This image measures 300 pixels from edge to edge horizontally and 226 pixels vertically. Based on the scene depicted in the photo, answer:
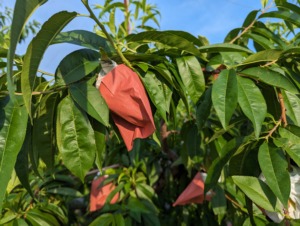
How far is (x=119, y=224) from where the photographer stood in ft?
3.73

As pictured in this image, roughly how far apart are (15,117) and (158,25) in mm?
1247

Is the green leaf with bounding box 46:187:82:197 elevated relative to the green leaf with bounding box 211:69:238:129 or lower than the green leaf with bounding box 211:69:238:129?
lower

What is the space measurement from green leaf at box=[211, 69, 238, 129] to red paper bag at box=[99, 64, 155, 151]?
0.39ft

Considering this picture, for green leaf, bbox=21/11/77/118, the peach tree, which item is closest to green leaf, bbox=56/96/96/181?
the peach tree

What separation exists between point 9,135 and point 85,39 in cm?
23

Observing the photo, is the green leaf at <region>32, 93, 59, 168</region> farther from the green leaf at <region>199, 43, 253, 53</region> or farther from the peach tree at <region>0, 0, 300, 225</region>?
the green leaf at <region>199, 43, 253, 53</region>

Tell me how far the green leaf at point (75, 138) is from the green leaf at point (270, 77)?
34cm

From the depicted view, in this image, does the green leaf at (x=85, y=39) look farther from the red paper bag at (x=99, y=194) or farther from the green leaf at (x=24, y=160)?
the red paper bag at (x=99, y=194)

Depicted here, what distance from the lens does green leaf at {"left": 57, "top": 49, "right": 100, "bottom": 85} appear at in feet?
2.22

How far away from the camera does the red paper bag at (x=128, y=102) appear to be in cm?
66

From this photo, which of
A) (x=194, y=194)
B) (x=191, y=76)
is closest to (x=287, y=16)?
(x=191, y=76)

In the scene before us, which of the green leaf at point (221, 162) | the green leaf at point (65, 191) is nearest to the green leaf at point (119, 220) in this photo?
the green leaf at point (65, 191)

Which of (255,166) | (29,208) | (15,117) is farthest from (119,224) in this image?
(15,117)

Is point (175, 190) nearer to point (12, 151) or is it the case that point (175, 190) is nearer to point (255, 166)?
point (255, 166)
